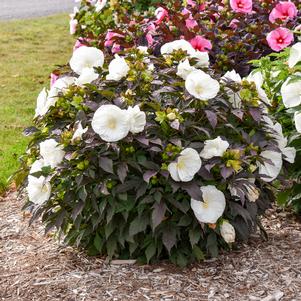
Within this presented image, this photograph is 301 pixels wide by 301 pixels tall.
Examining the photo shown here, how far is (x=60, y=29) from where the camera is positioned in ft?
43.7

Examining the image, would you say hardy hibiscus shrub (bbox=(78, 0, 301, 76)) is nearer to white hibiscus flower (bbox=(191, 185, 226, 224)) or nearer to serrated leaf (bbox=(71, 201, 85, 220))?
white hibiscus flower (bbox=(191, 185, 226, 224))

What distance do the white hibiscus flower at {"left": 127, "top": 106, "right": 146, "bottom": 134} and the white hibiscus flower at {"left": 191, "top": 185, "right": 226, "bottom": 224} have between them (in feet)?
1.39

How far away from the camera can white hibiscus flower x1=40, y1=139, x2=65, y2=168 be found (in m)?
3.70

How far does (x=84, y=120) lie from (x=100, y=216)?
482 mm

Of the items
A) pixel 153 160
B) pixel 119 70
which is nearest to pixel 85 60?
pixel 119 70

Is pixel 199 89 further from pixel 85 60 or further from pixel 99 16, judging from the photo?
pixel 99 16

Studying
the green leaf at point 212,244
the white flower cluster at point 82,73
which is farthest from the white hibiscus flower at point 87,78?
the green leaf at point 212,244

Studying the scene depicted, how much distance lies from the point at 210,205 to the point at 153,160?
14.3 inches

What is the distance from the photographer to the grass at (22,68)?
6.69 m

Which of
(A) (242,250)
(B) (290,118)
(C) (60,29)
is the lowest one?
(C) (60,29)

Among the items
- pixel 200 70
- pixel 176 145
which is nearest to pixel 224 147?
pixel 176 145

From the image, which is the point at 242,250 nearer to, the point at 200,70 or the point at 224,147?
the point at 224,147

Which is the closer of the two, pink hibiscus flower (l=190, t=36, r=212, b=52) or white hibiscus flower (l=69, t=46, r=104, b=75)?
white hibiscus flower (l=69, t=46, r=104, b=75)

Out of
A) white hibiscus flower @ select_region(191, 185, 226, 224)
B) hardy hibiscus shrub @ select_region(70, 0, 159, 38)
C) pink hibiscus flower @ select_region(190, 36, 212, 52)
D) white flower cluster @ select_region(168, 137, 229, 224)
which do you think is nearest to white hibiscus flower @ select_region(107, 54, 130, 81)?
white flower cluster @ select_region(168, 137, 229, 224)
